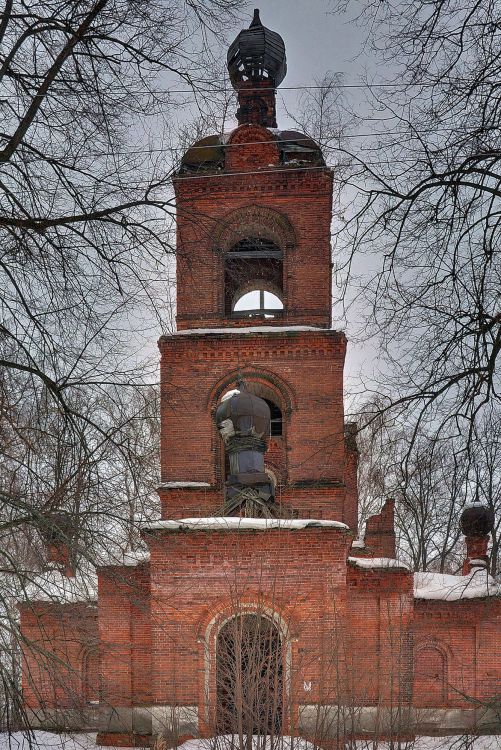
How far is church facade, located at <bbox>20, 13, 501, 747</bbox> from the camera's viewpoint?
A: 42.9 ft

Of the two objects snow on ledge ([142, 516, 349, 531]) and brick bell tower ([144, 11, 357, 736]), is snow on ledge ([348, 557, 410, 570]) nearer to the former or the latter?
brick bell tower ([144, 11, 357, 736])

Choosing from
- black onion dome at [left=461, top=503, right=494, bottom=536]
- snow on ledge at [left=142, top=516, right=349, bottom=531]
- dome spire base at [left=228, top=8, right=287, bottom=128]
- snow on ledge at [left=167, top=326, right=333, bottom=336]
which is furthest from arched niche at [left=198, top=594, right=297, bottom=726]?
dome spire base at [left=228, top=8, right=287, bottom=128]

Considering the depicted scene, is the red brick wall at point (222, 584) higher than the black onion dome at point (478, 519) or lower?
lower

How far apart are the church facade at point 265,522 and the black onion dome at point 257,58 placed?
4cm

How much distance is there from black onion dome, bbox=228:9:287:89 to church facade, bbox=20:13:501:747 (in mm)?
37

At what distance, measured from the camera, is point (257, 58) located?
694 inches

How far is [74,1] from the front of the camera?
6098 mm

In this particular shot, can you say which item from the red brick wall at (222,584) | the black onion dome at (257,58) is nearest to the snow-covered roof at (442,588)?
the red brick wall at (222,584)

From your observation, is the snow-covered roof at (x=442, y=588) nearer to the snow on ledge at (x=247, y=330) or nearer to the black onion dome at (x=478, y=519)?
the black onion dome at (x=478, y=519)

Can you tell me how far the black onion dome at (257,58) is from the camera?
1742cm

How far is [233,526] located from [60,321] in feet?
22.6

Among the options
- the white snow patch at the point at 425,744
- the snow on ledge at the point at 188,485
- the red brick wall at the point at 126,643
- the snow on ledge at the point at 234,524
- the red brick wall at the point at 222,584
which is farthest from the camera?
the snow on ledge at the point at 188,485

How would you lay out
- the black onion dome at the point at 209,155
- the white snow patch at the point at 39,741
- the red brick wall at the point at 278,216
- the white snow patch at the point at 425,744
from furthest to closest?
1. the black onion dome at the point at 209,155
2. the red brick wall at the point at 278,216
3. the white snow patch at the point at 425,744
4. the white snow patch at the point at 39,741

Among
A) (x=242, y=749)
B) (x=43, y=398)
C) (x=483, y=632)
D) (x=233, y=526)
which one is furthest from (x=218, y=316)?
(x=43, y=398)
